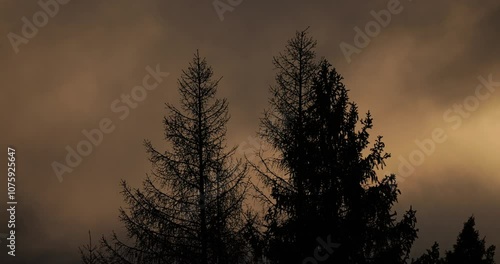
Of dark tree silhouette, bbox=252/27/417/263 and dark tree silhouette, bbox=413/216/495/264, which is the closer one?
dark tree silhouette, bbox=252/27/417/263

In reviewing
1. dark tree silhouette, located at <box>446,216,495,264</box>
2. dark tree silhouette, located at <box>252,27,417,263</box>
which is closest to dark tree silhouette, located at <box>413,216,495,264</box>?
dark tree silhouette, located at <box>446,216,495,264</box>

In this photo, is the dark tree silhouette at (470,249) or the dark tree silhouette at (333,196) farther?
the dark tree silhouette at (470,249)

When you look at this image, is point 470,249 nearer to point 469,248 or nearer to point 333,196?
point 469,248

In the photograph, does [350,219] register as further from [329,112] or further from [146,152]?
[146,152]

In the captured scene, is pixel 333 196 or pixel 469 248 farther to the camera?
pixel 469 248

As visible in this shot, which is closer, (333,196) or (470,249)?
(333,196)

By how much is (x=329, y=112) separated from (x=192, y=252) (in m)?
6.52

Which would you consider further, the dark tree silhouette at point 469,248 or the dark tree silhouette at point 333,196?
the dark tree silhouette at point 469,248

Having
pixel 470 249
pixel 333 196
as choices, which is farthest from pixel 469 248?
pixel 333 196

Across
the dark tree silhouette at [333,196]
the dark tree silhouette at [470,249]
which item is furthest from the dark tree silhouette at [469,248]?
the dark tree silhouette at [333,196]

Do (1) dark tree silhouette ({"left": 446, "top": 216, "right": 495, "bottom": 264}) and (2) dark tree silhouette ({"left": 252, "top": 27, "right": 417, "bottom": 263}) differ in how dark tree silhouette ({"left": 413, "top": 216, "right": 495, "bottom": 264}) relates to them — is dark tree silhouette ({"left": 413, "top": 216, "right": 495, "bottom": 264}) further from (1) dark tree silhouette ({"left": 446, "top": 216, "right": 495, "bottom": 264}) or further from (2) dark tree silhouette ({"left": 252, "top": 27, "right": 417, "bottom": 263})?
(2) dark tree silhouette ({"left": 252, "top": 27, "right": 417, "bottom": 263})

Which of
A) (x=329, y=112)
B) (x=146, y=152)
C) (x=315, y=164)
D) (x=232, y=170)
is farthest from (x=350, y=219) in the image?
(x=146, y=152)

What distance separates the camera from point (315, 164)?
644 inches

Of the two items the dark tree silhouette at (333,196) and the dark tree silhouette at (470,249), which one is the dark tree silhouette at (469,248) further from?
the dark tree silhouette at (333,196)
